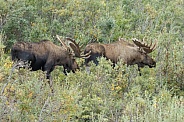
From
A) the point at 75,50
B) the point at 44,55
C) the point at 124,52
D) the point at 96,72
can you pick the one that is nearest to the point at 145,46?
the point at 124,52

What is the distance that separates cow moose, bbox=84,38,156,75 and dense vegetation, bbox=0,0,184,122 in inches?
14.9

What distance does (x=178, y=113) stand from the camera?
6590mm

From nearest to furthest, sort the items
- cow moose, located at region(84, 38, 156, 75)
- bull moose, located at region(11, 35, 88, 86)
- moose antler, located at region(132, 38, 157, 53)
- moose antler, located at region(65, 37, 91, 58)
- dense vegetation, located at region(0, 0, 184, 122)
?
dense vegetation, located at region(0, 0, 184, 122) < bull moose, located at region(11, 35, 88, 86) < moose antler, located at region(65, 37, 91, 58) < cow moose, located at region(84, 38, 156, 75) < moose antler, located at region(132, 38, 157, 53)

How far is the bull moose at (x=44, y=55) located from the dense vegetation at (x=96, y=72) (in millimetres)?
280

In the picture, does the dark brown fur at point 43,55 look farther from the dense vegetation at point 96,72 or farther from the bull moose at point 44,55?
the dense vegetation at point 96,72

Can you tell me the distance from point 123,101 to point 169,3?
11400 millimetres

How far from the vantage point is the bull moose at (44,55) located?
33.2 feet

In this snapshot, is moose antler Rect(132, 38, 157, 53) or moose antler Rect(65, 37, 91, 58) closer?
moose antler Rect(65, 37, 91, 58)

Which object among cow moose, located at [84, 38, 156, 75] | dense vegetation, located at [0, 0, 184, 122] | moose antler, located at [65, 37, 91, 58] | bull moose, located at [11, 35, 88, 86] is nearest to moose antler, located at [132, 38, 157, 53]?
cow moose, located at [84, 38, 156, 75]

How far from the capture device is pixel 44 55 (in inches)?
428

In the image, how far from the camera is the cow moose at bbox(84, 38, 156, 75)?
11.9 m

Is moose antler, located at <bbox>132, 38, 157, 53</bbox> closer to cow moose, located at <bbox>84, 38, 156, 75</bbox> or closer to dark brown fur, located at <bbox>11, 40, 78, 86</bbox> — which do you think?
cow moose, located at <bbox>84, 38, 156, 75</bbox>

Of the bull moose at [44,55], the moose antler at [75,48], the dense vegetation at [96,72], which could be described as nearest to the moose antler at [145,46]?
the dense vegetation at [96,72]

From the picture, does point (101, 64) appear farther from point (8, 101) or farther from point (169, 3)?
point (169, 3)
